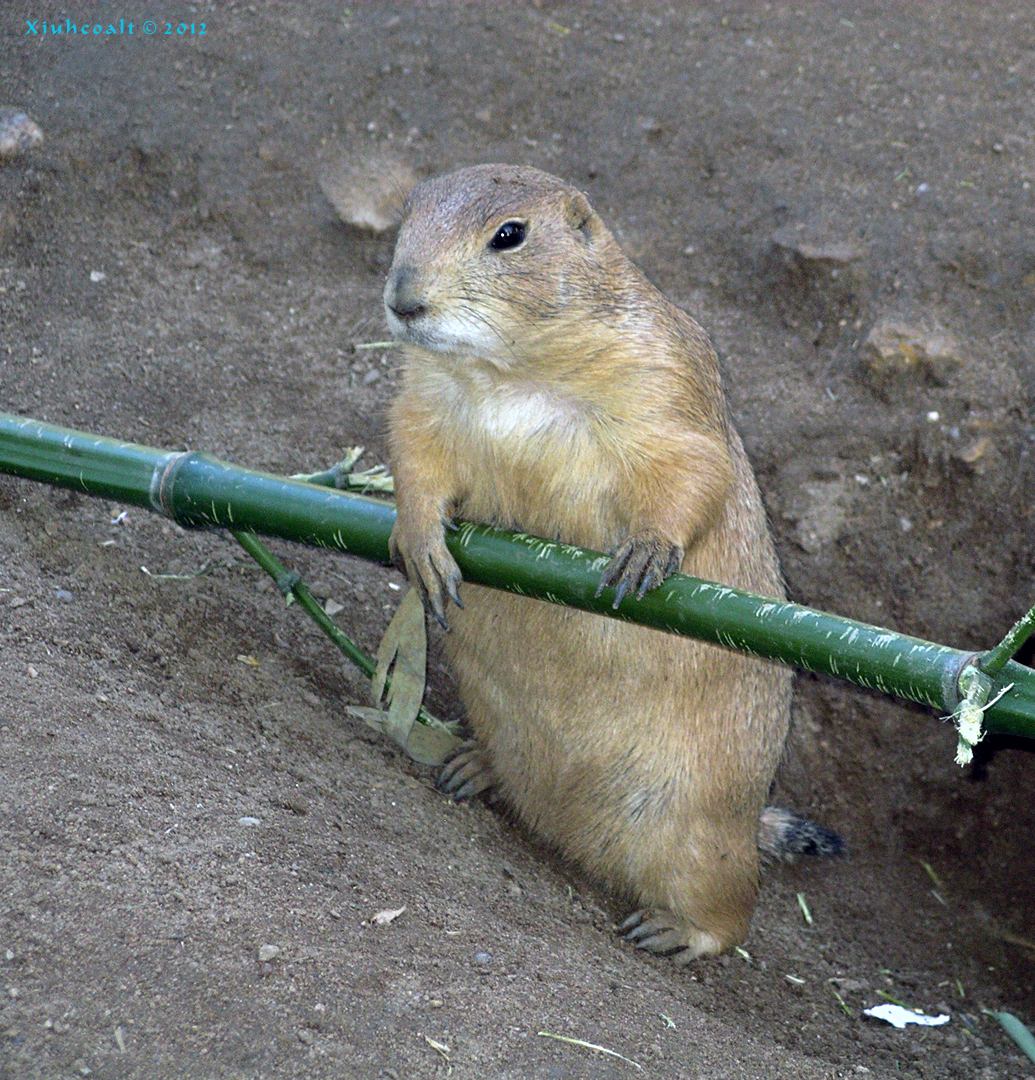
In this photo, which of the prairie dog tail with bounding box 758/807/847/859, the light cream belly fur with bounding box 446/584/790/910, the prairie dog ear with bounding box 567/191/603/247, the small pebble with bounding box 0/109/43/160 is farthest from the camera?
the small pebble with bounding box 0/109/43/160

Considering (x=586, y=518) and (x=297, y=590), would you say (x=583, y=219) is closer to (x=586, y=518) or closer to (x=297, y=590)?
(x=586, y=518)

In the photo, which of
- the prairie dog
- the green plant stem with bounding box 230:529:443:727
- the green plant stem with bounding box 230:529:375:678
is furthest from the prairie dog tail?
the green plant stem with bounding box 230:529:375:678

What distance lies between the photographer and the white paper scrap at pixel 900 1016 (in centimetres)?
432

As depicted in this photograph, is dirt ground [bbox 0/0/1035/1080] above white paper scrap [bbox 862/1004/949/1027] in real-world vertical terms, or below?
above

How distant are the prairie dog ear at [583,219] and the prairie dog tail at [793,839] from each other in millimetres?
2477

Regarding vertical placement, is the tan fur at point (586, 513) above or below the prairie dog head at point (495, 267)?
below

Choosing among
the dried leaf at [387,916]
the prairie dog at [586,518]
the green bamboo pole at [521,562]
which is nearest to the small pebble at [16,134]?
the green bamboo pole at [521,562]

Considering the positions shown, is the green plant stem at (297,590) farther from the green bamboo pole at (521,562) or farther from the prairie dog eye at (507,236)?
the prairie dog eye at (507,236)

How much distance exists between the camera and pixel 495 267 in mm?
3320

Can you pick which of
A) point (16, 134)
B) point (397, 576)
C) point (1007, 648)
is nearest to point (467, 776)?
point (397, 576)

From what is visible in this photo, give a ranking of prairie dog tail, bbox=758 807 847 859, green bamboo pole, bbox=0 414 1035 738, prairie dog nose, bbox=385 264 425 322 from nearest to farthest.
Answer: green bamboo pole, bbox=0 414 1035 738, prairie dog nose, bbox=385 264 425 322, prairie dog tail, bbox=758 807 847 859

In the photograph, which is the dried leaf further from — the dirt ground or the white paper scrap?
the white paper scrap

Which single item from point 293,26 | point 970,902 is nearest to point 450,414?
point 970,902

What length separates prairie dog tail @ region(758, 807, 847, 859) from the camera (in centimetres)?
484
